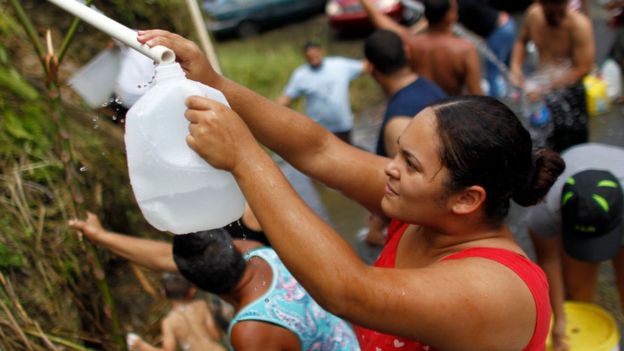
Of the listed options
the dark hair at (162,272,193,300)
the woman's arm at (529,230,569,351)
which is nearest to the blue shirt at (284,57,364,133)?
the woman's arm at (529,230,569,351)

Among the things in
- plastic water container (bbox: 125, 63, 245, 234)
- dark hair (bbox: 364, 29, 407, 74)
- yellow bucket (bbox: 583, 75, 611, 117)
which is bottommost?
yellow bucket (bbox: 583, 75, 611, 117)

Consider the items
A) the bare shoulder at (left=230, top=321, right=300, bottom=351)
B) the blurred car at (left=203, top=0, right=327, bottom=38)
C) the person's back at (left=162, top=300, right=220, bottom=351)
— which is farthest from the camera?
the blurred car at (left=203, top=0, right=327, bottom=38)

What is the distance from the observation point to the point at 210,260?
7.77 ft

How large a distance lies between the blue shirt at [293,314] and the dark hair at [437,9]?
9.17ft

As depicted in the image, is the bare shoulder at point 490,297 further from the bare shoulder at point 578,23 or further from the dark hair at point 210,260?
the bare shoulder at point 578,23

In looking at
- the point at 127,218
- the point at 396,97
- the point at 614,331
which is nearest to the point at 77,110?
the point at 127,218

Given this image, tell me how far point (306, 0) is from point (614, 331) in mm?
10641

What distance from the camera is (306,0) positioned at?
504 inches

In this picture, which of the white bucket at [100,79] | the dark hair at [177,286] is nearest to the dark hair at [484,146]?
the dark hair at [177,286]

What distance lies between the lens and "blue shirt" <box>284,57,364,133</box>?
5.64m

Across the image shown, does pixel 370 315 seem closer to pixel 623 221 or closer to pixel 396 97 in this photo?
pixel 623 221

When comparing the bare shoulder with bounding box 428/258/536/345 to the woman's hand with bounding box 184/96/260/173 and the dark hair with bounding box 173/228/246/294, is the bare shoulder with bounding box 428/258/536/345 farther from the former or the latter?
the dark hair with bounding box 173/228/246/294

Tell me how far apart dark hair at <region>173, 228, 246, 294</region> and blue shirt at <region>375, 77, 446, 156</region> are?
1538mm

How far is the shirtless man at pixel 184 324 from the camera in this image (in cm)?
311
